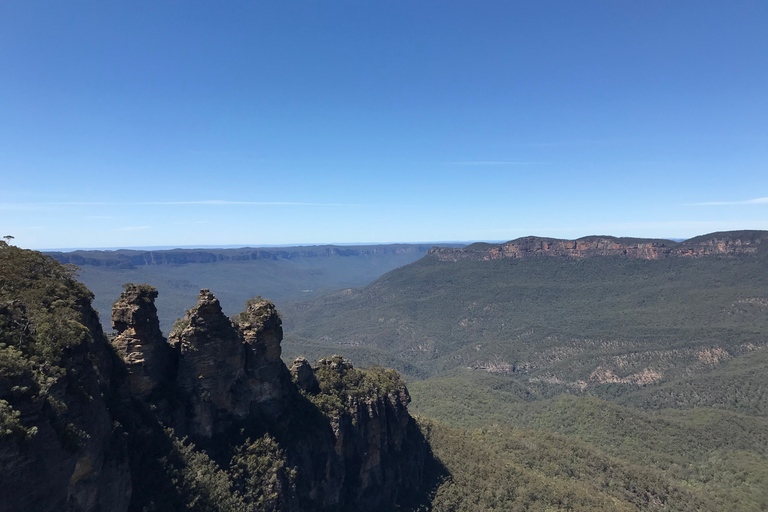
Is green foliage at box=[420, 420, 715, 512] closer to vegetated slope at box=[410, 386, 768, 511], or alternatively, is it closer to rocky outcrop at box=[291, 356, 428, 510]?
vegetated slope at box=[410, 386, 768, 511]

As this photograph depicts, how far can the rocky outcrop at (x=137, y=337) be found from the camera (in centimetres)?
2770

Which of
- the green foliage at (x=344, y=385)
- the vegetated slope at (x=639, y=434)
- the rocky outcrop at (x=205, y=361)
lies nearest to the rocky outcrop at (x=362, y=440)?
the green foliage at (x=344, y=385)

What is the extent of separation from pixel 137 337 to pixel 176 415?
22.9ft

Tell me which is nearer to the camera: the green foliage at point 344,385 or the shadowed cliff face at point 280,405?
the shadowed cliff face at point 280,405

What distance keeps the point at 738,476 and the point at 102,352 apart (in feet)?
340

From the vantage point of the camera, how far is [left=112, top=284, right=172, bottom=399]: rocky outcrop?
1091 inches

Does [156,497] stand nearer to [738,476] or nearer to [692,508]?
[692,508]

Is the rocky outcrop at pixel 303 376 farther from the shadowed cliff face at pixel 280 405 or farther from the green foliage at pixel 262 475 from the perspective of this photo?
the green foliage at pixel 262 475

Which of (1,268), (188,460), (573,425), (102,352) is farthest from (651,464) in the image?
(1,268)

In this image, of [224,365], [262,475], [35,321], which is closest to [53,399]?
[35,321]

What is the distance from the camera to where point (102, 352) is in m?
24.6

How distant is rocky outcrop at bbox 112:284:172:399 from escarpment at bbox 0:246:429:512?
0.28 feet

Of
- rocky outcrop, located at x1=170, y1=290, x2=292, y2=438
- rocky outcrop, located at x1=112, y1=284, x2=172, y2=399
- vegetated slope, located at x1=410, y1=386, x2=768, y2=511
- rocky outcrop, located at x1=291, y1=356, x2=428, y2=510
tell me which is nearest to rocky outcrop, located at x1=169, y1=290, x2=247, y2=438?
rocky outcrop, located at x1=170, y1=290, x2=292, y2=438

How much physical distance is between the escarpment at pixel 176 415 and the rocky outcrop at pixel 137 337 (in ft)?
0.28
